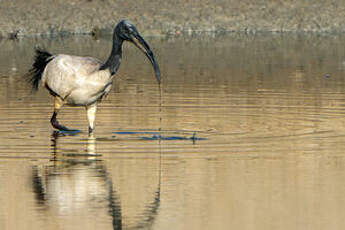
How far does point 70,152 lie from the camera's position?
14.3 meters

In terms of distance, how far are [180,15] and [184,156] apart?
98.1 feet

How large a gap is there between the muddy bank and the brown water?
1668 cm

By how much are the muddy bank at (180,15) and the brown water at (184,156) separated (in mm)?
16683

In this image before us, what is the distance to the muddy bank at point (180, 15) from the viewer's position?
4225 cm

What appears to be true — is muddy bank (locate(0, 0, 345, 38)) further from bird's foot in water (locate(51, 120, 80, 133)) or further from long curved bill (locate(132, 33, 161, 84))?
long curved bill (locate(132, 33, 161, 84))

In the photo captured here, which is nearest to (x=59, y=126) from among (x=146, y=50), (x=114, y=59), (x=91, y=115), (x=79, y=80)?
(x=91, y=115)

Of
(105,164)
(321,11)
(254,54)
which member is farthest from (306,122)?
(321,11)

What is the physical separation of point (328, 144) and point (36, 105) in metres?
6.44

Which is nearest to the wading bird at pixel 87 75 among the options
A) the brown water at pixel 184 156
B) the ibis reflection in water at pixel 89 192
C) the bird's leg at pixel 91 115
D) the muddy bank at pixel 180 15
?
the bird's leg at pixel 91 115

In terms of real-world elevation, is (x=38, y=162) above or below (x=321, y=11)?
below

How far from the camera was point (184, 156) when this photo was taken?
13.7m

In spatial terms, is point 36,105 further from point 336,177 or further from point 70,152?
point 336,177

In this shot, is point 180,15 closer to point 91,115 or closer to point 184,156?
point 91,115

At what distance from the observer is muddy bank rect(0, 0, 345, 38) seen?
4225 cm
